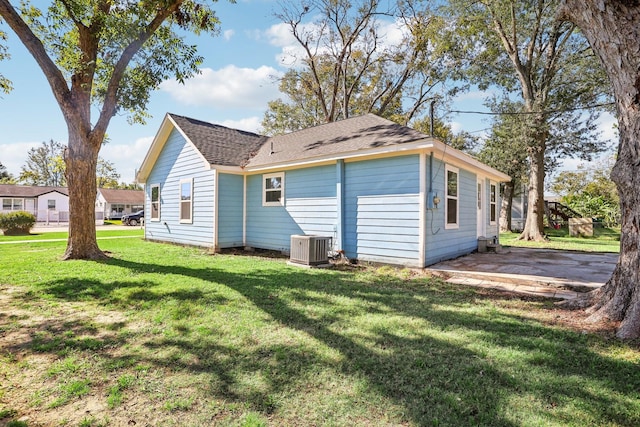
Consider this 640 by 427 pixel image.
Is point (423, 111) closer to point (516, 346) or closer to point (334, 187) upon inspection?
point (334, 187)

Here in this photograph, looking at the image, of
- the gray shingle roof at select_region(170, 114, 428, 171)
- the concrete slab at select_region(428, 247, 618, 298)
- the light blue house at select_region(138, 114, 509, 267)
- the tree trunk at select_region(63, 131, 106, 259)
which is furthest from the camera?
the tree trunk at select_region(63, 131, 106, 259)

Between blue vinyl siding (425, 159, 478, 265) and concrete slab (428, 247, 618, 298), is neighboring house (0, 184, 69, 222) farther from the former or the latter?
concrete slab (428, 247, 618, 298)

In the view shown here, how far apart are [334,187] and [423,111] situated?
55.1ft

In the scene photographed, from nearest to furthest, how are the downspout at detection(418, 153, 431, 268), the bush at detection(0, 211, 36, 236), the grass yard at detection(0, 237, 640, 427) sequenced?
the grass yard at detection(0, 237, 640, 427) < the downspout at detection(418, 153, 431, 268) < the bush at detection(0, 211, 36, 236)

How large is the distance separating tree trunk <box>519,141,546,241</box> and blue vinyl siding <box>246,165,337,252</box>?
35.9ft

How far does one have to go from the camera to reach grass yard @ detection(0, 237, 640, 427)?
218 cm

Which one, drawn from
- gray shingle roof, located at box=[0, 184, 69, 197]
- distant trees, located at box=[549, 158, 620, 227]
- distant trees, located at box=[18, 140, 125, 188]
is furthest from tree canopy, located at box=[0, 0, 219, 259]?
distant trees, located at box=[18, 140, 125, 188]

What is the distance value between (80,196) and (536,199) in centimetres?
1716

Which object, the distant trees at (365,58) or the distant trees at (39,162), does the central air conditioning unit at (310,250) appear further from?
the distant trees at (39,162)

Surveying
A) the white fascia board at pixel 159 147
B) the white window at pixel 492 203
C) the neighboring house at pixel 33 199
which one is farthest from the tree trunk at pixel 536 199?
the neighboring house at pixel 33 199

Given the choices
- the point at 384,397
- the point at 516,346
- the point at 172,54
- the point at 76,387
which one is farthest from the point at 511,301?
the point at 172,54

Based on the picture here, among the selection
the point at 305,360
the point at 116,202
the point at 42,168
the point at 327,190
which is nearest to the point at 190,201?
the point at 327,190

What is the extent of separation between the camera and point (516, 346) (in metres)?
3.16

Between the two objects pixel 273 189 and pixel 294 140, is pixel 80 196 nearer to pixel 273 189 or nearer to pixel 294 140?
pixel 273 189
